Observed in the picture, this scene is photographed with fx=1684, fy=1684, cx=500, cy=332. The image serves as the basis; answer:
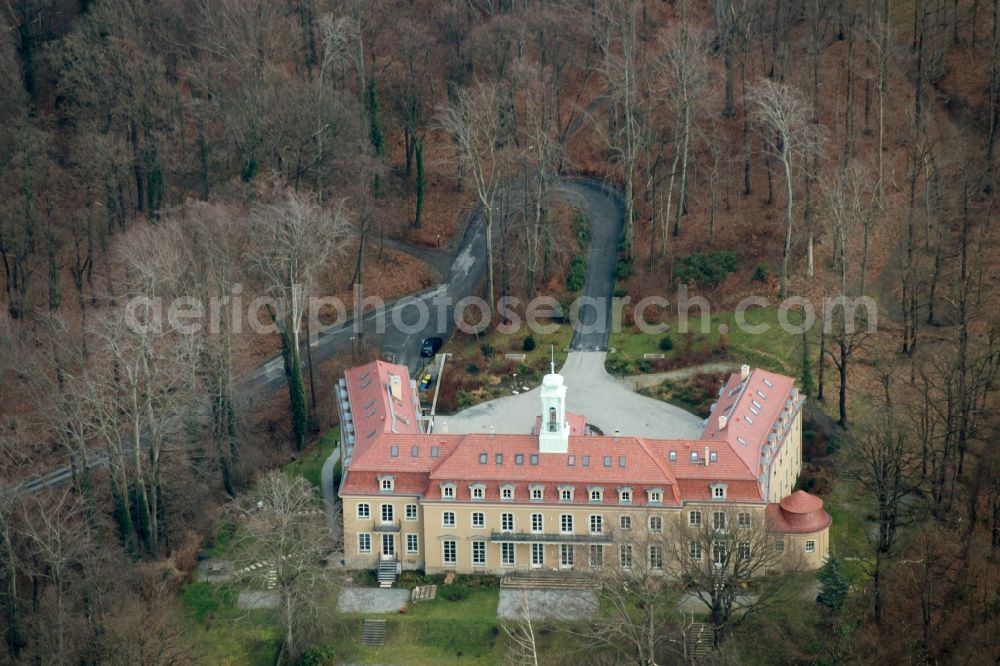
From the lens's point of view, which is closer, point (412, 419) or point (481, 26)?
point (412, 419)

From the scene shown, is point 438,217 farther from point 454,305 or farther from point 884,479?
point 884,479

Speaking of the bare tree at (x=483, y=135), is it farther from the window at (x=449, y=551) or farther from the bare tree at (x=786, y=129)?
the window at (x=449, y=551)

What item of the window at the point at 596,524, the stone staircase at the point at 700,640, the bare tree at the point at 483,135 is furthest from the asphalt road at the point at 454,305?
the stone staircase at the point at 700,640

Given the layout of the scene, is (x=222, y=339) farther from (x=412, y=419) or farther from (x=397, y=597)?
(x=397, y=597)

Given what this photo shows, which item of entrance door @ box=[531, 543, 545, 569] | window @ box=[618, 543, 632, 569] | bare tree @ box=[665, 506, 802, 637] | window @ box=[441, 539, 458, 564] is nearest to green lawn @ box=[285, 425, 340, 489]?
window @ box=[441, 539, 458, 564]

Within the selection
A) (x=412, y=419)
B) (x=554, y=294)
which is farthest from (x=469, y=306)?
(x=412, y=419)

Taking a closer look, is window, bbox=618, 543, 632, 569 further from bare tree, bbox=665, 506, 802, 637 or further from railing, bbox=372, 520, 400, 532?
railing, bbox=372, 520, 400, 532
